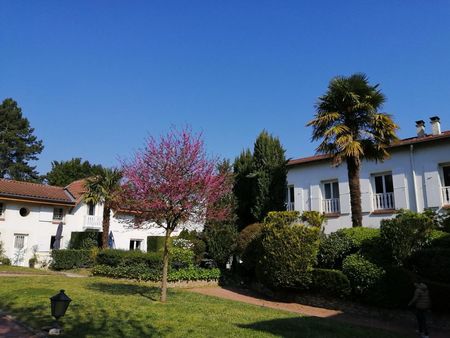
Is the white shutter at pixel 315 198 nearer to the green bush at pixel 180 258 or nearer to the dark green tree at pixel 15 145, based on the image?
the green bush at pixel 180 258

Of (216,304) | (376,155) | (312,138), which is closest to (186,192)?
(216,304)

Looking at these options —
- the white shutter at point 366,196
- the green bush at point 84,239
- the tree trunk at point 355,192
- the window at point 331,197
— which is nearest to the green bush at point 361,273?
the tree trunk at point 355,192

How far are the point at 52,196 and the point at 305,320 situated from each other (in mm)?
26668

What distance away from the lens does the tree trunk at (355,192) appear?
1694 centimetres

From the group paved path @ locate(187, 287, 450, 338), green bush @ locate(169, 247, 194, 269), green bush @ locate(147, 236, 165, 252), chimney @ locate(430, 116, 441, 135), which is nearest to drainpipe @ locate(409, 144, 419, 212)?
chimney @ locate(430, 116, 441, 135)

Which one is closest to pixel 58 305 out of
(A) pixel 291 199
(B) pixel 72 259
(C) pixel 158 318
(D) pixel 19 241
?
(C) pixel 158 318

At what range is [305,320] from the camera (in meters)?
11.0

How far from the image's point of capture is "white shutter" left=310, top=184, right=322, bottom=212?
984 inches

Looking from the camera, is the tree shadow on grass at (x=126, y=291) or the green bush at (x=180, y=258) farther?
the green bush at (x=180, y=258)

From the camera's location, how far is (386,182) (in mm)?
22344

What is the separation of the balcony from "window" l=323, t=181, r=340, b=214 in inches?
781

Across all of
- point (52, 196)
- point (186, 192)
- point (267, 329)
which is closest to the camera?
point (267, 329)

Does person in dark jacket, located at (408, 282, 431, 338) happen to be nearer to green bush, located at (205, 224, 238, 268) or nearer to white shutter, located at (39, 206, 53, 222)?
green bush, located at (205, 224, 238, 268)

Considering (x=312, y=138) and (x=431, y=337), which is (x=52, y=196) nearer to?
(x=312, y=138)
